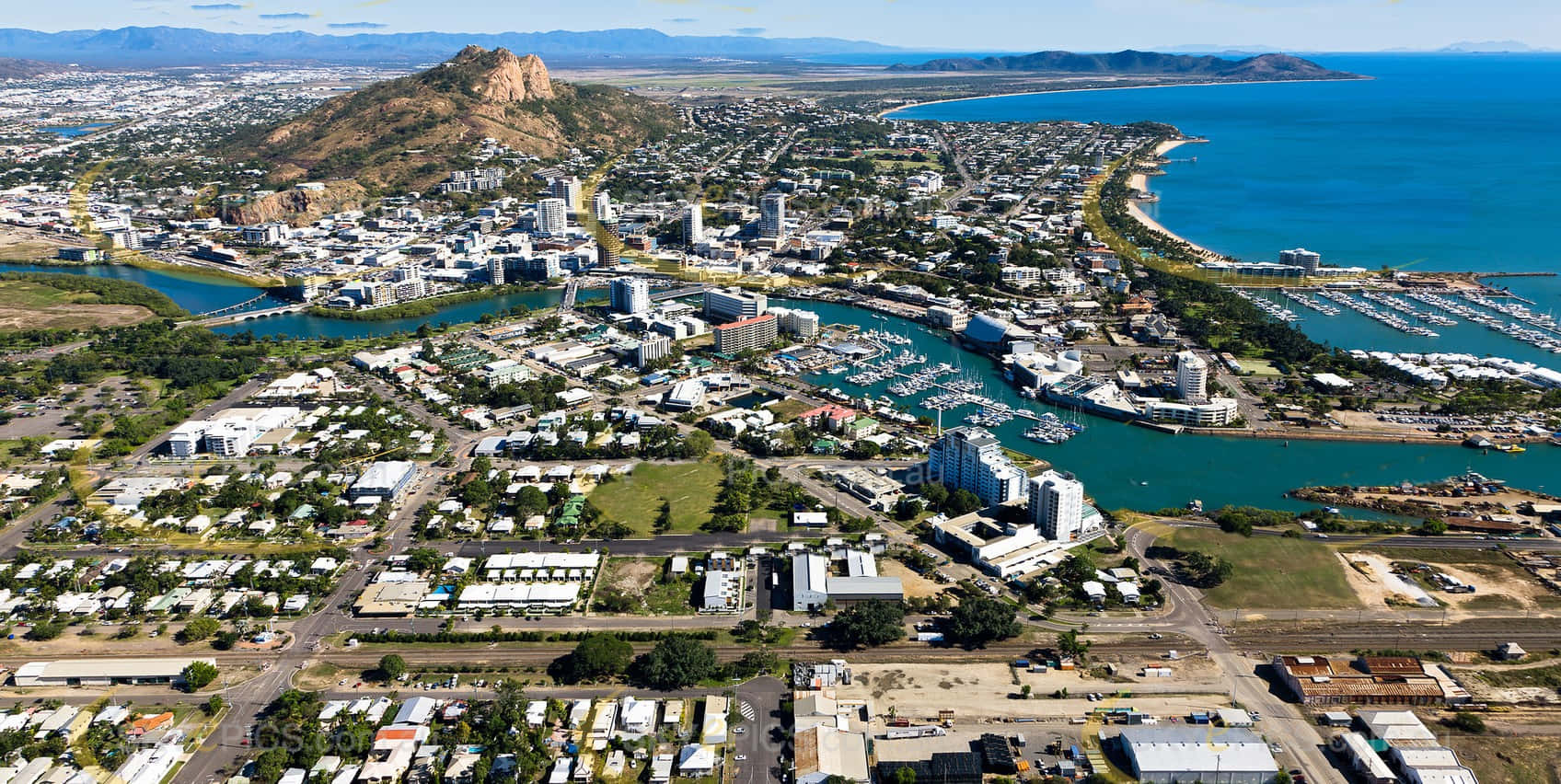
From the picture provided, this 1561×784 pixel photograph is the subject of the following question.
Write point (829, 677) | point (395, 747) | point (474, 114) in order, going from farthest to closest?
1. point (474, 114)
2. point (829, 677)
3. point (395, 747)

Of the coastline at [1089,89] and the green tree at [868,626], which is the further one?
the coastline at [1089,89]

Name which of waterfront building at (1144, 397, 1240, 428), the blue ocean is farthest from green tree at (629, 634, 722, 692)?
the blue ocean

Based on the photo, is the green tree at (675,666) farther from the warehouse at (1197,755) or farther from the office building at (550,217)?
the office building at (550,217)

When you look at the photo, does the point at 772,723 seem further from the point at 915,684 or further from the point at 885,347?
the point at 885,347

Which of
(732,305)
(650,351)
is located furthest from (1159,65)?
(650,351)

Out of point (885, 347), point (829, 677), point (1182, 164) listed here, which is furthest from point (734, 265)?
point (1182, 164)

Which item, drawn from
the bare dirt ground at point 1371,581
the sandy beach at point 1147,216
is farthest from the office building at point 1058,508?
the sandy beach at point 1147,216
